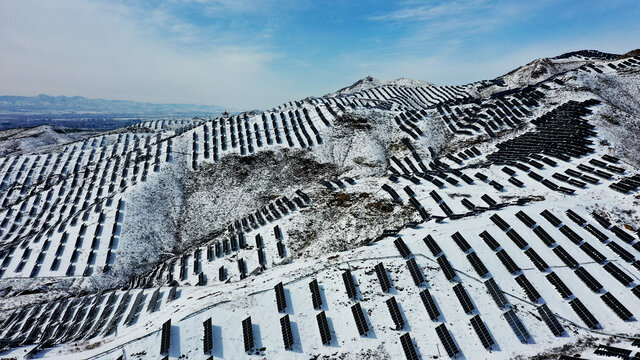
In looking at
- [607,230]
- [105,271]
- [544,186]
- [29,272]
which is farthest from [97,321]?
[544,186]

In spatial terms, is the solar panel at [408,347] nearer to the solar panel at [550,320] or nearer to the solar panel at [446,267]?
the solar panel at [446,267]

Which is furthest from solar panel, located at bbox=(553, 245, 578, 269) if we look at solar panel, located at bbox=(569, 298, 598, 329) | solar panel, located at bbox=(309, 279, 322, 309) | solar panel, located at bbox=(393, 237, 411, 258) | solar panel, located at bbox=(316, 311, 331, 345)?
solar panel, located at bbox=(309, 279, 322, 309)

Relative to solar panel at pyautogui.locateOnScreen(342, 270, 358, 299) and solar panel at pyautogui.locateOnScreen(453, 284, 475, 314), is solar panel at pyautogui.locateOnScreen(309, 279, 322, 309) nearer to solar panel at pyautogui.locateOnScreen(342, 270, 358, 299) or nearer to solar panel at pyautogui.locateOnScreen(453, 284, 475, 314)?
solar panel at pyautogui.locateOnScreen(342, 270, 358, 299)

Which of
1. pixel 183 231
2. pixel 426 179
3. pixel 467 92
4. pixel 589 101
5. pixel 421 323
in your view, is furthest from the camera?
pixel 467 92

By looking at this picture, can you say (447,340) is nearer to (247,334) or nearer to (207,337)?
(247,334)

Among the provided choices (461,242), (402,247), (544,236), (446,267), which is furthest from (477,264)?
(544,236)

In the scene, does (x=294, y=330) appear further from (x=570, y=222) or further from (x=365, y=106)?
(x=365, y=106)
